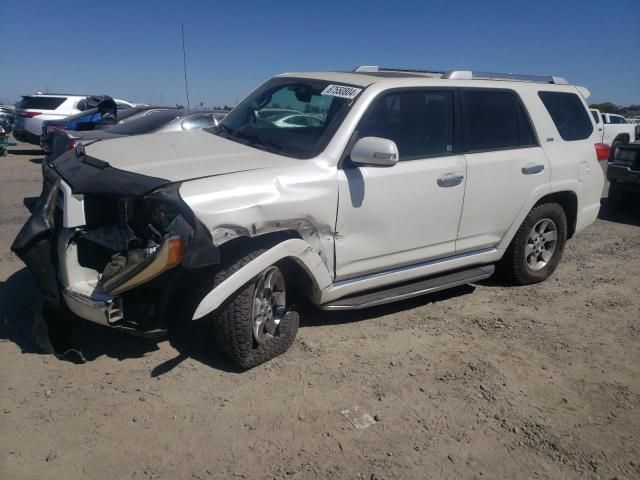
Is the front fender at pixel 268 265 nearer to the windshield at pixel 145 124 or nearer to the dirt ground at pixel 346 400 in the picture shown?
the dirt ground at pixel 346 400

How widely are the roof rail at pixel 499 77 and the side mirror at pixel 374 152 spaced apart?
1.33 metres

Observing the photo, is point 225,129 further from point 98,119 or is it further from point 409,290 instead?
point 98,119

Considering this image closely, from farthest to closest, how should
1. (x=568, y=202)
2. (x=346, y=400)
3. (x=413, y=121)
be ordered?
(x=568, y=202) < (x=413, y=121) < (x=346, y=400)

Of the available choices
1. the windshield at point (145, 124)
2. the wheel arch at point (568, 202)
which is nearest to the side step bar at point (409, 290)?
the wheel arch at point (568, 202)

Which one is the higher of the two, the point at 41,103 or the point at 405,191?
the point at 405,191

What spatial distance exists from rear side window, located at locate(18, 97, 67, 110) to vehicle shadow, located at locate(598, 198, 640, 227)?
14096 millimetres

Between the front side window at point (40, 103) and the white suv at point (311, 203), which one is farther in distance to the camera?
the front side window at point (40, 103)

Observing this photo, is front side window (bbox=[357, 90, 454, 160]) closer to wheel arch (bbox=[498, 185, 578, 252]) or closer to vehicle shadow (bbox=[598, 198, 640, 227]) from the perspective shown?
wheel arch (bbox=[498, 185, 578, 252])

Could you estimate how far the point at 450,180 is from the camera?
4.21 meters

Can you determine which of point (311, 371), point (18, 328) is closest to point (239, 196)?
point (311, 371)

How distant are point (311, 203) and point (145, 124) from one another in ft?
21.7

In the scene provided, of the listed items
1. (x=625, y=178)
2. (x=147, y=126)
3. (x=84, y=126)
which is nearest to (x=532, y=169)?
(x=625, y=178)

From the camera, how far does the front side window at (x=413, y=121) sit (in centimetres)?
395

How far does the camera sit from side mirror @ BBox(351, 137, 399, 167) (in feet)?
11.7
